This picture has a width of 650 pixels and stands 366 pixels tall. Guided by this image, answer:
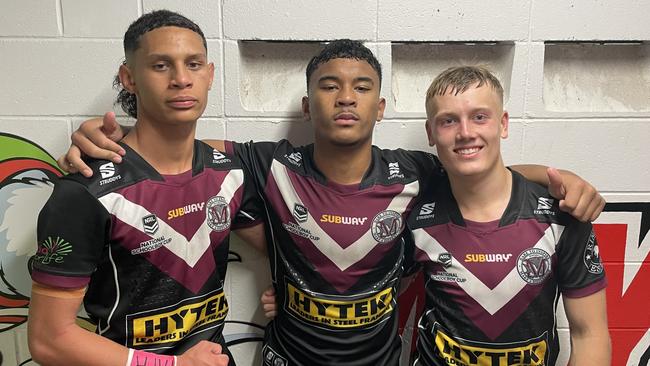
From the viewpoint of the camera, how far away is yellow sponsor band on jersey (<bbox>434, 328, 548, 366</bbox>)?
122 cm

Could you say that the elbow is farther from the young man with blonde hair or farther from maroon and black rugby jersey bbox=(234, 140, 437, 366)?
the young man with blonde hair

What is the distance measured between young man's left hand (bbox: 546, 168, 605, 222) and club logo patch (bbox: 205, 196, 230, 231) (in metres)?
0.81

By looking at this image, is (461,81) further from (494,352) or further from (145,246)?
(145,246)

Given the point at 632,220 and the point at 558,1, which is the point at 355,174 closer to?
the point at 558,1

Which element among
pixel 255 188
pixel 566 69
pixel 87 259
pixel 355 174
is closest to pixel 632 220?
pixel 566 69

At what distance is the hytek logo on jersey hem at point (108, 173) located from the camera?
112cm

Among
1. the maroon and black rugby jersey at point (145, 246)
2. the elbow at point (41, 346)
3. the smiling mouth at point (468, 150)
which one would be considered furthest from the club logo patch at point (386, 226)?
the elbow at point (41, 346)

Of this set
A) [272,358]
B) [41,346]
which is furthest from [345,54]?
[41,346]

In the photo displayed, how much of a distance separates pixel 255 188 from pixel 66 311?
553 millimetres

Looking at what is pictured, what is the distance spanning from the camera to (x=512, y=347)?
122 cm

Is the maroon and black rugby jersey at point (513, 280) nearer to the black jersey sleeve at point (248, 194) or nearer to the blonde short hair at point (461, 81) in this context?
the blonde short hair at point (461, 81)

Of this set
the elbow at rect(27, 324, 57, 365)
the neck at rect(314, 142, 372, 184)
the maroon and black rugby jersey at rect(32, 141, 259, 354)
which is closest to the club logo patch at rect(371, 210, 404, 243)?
the neck at rect(314, 142, 372, 184)

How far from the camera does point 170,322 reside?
1.22 m

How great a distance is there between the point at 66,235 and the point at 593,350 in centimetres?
124
